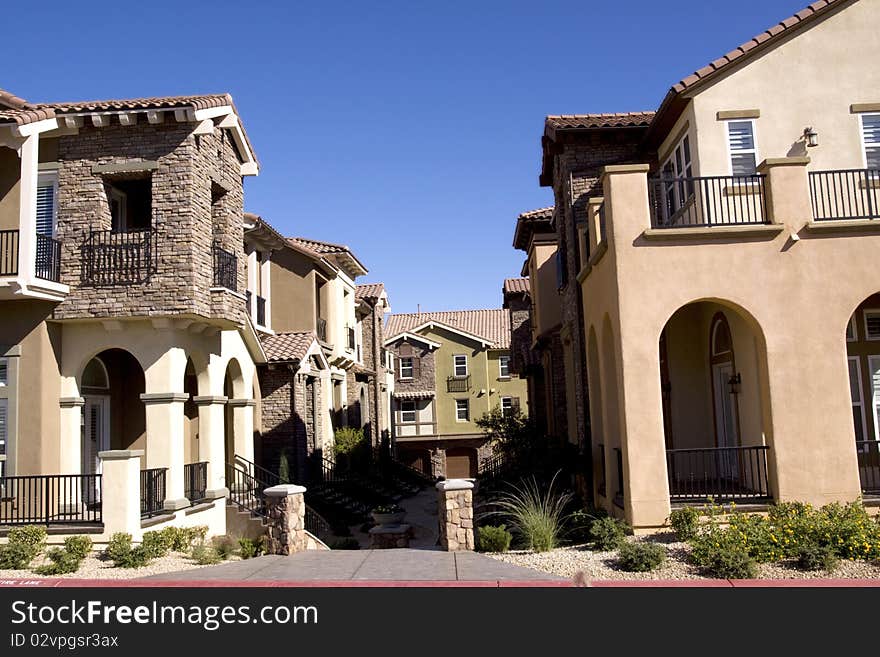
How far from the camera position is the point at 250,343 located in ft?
70.1

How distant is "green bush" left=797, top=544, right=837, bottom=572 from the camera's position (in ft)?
34.9

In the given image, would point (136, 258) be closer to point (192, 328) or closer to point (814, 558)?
point (192, 328)

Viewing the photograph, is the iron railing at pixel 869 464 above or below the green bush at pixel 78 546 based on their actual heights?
above

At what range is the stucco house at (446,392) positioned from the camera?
165 feet

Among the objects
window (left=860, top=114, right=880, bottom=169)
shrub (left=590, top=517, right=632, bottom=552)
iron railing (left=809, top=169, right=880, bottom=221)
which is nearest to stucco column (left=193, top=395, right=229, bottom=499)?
shrub (left=590, top=517, right=632, bottom=552)

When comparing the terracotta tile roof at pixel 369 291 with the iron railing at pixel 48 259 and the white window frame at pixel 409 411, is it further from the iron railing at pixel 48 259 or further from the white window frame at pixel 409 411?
the iron railing at pixel 48 259

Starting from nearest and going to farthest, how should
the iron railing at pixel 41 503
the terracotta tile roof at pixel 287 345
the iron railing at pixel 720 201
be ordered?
the iron railing at pixel 720 201
the iron railing at pixel 41 503
the terracotta tile roof at pixel 287 345

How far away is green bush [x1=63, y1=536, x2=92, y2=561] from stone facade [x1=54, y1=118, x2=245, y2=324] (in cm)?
464

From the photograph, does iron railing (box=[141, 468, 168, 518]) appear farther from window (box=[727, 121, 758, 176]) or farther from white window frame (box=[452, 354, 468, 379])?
white window frame (box=[452, 354, 468, 379])

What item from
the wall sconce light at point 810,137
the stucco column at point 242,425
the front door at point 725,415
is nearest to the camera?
the wall sconce light at point 810,137

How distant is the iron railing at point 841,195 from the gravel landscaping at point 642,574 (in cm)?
640

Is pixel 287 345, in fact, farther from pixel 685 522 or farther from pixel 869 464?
pixel 869 464

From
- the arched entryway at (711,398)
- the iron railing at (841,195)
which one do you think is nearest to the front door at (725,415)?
the arched entryway at (711,398)
